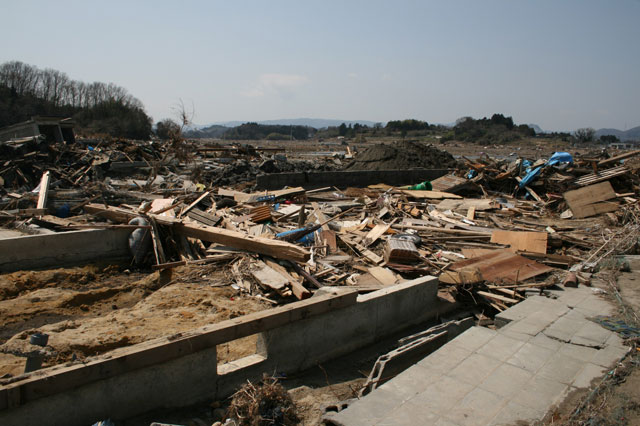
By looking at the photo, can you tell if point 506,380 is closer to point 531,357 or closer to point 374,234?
point 531,357

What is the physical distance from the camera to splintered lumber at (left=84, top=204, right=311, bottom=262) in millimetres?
7071

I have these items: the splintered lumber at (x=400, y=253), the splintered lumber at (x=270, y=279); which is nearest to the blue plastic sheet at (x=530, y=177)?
the splintered lumber at (x=400, y=253)

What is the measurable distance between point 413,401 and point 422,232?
6.72 meters

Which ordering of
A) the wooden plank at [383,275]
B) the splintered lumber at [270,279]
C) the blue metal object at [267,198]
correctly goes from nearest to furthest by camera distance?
the splintered lumber at [270,279]
the wooden plank at [383,275]
the blue metal object at [267,198]

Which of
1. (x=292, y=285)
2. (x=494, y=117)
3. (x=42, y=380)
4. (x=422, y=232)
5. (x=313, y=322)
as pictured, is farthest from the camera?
(x=494, y=117)

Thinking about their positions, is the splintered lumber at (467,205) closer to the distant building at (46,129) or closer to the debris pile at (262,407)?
the debris pile at (262,407)

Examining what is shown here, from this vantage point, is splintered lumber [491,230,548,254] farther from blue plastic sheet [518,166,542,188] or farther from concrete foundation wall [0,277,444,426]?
blue plastic sheet [518,166,542,188]

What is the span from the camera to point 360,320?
5.59m

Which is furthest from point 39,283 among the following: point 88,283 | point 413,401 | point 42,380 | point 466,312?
point 466,312

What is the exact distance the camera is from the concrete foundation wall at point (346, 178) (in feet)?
54.3

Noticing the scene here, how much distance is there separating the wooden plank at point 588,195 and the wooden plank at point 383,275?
8296 millimetres

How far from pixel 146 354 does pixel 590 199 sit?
13399 mm

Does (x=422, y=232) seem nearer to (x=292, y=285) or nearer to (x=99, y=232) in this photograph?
(x=292, y=285)

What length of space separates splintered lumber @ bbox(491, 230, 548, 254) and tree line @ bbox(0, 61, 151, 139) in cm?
5308
